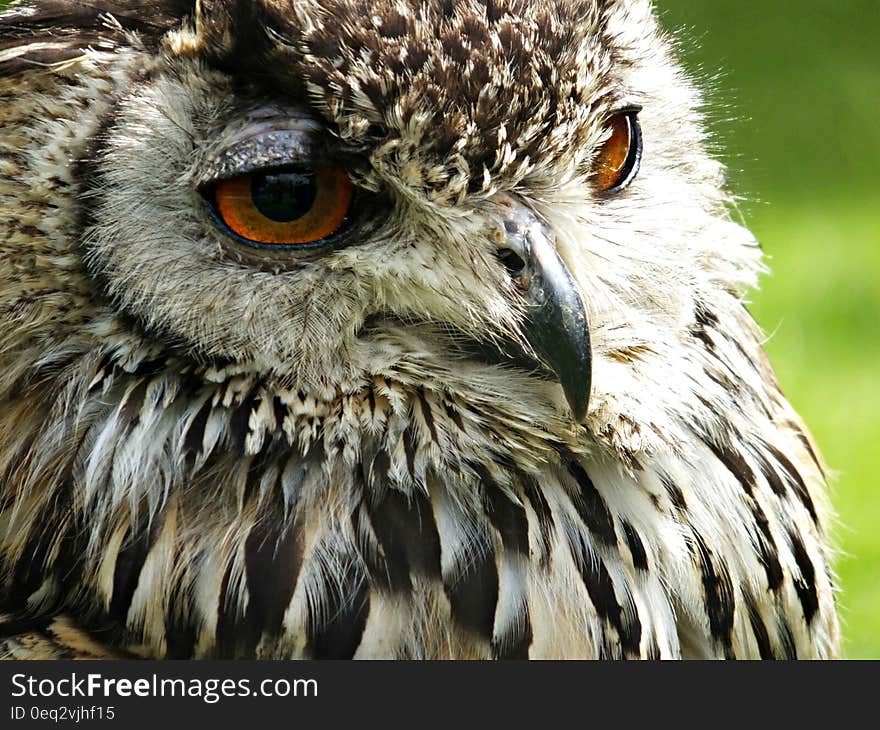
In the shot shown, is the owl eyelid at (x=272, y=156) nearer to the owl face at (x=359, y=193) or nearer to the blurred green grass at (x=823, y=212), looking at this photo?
the owl face at (x=359, y=193)

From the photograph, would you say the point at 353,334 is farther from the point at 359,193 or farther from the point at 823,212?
the point at 823,212

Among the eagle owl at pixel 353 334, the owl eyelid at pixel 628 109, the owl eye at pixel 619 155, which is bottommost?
the eagle owl at pixel 353 334

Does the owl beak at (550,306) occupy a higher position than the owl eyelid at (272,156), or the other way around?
the owl eyelid at (272,156)

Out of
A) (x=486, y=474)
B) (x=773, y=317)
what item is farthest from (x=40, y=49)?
(x=773, y=317)

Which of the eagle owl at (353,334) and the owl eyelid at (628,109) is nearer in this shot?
the eagle owl at (353,334)

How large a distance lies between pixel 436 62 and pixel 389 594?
2.31 feet

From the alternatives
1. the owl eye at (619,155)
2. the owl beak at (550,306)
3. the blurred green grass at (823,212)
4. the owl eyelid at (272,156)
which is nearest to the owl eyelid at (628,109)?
the owl eye at (619,155)


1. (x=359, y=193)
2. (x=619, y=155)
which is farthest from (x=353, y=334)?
(x=619, y=155)

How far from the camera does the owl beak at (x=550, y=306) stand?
5.18 feet

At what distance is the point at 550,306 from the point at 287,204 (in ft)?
1.16

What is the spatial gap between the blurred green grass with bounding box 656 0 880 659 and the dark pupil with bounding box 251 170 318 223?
2.36 meters

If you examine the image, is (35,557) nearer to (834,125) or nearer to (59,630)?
(59,630)

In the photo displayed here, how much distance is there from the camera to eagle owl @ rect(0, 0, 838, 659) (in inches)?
62.7

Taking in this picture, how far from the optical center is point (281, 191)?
5.27ft
